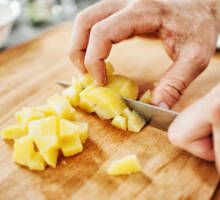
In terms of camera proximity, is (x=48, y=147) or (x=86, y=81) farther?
(x=86, y=81)

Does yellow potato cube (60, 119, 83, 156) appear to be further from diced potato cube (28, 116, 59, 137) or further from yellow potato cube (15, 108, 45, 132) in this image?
yellow potato cube (15, 108, 45, 132)

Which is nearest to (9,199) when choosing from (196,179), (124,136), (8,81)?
(124,136)

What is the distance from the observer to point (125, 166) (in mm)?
1402

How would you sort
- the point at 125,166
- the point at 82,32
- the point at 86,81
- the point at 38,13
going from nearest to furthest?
the point at 125,166 → the point at 86,81 → the point at 82,32 → the point at 38,13

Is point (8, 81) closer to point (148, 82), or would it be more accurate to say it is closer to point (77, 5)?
point (148, 82)

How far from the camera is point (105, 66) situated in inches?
73.7

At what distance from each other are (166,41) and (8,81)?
1.34m

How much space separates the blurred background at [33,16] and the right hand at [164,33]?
1388 millimetres

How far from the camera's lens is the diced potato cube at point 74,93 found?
6.24 ft

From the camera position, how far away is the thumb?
5.48 ft

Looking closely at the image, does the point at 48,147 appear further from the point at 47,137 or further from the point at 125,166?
the point at 125,166

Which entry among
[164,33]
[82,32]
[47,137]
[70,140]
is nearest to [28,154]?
[47,137]

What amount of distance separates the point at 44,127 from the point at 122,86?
595 millimetres

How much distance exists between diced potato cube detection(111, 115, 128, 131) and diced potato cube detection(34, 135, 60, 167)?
38 cm
